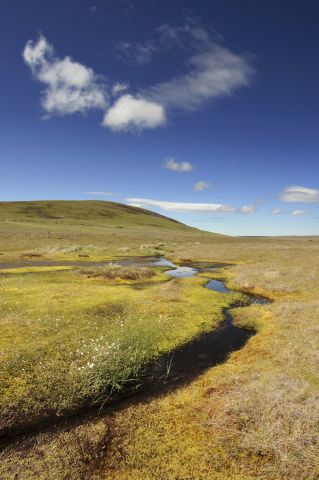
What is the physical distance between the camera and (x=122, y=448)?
9.97 metres

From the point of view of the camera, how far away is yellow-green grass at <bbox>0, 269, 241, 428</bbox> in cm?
1281

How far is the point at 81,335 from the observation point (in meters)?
18.5

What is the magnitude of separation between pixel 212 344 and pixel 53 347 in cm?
905

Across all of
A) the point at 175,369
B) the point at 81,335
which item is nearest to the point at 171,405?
the point at 175,369

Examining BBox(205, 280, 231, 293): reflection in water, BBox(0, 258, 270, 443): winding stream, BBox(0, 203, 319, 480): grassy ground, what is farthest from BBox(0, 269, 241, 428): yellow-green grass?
BBox(205, 280, 231, 293): reflection in water

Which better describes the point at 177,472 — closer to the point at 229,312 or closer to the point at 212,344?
the point at 212,344

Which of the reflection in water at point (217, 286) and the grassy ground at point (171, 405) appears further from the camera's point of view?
the reflection in water at point (217, 286)

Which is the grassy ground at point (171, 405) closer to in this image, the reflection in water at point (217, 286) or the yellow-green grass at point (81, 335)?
the yellow-green grass at point (81, 335)

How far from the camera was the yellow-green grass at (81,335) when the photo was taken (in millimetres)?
12812

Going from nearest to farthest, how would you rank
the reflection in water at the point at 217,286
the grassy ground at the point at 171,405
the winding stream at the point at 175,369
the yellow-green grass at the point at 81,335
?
the grassy ground at the point at 171,405, the winding stream at the point at 175,369, the yellow-green grass at the point at 81,335, the reflection in water at the point at 217,286

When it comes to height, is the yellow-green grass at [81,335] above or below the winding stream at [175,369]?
above

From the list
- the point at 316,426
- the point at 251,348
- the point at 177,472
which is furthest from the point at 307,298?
the point at 177,472

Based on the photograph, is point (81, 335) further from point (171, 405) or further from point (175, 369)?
point (171, 405)

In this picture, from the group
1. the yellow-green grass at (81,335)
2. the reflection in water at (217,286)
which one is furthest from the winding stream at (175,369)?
the reflection in water at (217,286)
